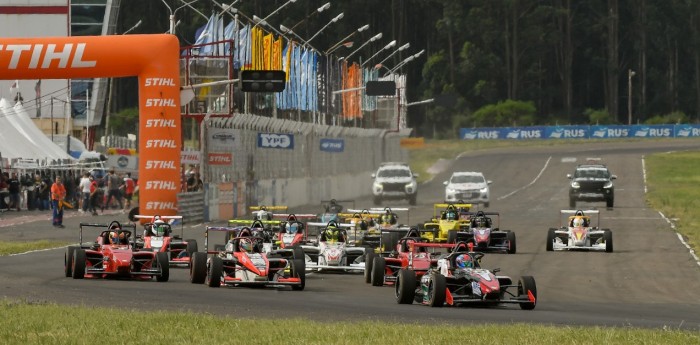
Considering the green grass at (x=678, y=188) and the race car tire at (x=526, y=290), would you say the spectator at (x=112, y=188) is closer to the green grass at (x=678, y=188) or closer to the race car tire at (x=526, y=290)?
the green grass at (x=678, y=188)

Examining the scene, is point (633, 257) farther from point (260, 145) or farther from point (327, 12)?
point (327, 12)

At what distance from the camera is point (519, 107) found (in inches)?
5300

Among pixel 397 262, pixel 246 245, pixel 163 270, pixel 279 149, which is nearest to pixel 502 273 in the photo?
pixel 397 262

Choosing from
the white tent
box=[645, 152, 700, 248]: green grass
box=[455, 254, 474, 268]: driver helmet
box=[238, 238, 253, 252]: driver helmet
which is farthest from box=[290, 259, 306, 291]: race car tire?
the white tent

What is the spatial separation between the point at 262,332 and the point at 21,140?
40.1m

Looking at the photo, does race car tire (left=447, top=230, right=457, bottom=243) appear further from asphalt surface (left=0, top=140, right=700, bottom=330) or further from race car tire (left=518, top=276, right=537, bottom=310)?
race car tire (left=518, top=276, right=537, bottom=310)

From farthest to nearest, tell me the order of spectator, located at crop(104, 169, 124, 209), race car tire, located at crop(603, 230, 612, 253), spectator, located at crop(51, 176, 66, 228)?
spectator, located at crop(104, 169, 124, 209), spectator, located at crop(51, 176, 66, 228), race car tire, located at crop(603, 230, 612, 253)

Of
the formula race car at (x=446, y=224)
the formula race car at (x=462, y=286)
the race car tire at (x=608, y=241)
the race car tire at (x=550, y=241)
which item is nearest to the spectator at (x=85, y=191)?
the formula race car at (x=446, y=224)

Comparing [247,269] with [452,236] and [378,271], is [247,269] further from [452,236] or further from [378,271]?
[452,236]

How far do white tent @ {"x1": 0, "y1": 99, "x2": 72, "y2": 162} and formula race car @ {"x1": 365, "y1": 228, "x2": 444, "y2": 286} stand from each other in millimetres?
28060

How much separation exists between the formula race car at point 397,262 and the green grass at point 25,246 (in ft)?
34.2

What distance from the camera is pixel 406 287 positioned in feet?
76.5

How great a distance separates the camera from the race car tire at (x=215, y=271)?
85.3 ft

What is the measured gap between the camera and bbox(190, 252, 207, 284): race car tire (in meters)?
26.8
